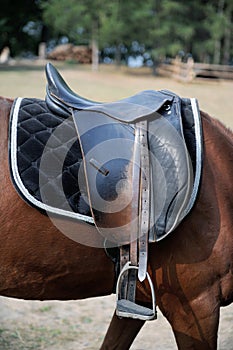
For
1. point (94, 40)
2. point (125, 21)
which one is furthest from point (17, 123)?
point (94, 40)

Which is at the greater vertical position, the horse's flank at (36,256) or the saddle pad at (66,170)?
the saddle pad at (66,170)

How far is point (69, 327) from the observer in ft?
12.4

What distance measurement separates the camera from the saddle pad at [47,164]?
1.87 meters

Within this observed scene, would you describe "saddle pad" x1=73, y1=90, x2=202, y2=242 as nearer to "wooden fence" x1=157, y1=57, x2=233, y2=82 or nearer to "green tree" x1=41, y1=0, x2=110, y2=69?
"wooden fence" x1=157, y1=57, x2=233, y2=82

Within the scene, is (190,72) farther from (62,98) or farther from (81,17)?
(62,98)

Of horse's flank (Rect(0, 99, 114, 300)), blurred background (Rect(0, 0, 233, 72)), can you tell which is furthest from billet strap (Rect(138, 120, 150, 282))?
blurred background (Rect(0, 0, 233, 72))

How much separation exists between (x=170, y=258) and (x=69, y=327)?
208 centimetres

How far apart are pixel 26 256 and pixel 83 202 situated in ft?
0.98

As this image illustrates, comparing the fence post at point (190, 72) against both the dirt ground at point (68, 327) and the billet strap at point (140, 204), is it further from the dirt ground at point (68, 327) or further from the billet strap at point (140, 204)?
the billet strap at point (140, 204)

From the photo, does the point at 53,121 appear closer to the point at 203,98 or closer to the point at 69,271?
the point at 69,271

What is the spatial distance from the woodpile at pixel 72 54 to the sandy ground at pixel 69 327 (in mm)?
25127

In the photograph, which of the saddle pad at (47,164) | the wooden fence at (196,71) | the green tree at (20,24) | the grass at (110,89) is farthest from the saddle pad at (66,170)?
the green tree at (20,24)

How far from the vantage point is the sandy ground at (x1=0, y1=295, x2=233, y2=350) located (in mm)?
3518

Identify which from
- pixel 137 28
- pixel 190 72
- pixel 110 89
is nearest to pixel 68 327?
pixel 110 89
